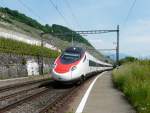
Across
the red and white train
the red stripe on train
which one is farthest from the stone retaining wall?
the red stripe on train

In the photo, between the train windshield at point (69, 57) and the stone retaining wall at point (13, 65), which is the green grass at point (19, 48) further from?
the train windshield at point (69, 57)

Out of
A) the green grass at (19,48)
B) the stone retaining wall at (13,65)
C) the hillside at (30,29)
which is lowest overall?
the stone retaining wall at (13,65)

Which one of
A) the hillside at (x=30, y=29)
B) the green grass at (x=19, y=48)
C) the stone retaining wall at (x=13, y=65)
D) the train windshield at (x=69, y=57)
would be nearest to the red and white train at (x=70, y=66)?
the train windshield at (x=69, y=57)

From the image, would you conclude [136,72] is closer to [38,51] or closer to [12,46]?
[12,46]

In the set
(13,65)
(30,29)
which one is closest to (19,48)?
(13,65)

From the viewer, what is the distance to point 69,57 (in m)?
28.3

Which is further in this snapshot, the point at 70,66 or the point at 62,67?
the point at 70,66

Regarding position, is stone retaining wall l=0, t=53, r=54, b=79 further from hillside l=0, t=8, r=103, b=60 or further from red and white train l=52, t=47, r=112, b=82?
red and white train l=52, t=47, r=112, b=82

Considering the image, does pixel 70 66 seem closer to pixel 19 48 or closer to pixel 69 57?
pixel 69 57

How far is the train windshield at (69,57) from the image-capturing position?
91.2 feet

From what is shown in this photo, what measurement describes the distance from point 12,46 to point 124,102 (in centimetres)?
3110

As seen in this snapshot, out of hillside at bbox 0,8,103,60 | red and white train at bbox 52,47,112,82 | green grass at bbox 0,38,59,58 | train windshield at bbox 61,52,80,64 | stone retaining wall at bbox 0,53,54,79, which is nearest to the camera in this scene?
red and white train at bbox 52,47,112,82

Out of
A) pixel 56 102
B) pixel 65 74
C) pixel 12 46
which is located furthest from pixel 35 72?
pixel 56 102

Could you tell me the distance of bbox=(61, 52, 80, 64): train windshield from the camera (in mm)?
27808
